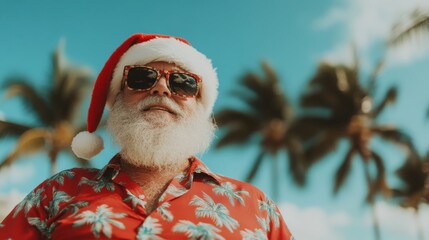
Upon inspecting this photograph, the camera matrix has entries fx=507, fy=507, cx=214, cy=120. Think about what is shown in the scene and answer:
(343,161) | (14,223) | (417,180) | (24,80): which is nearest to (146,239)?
(14,223)

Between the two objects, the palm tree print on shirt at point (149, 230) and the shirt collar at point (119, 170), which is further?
the shirt collar at point (119, 170)

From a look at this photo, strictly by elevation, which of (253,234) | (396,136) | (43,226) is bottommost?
(396,136)

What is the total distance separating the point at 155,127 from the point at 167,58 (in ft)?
1.78

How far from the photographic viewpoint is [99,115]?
3508 mm

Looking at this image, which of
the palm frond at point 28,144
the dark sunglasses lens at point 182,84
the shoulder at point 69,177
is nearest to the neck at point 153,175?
the shoulder at point 69,177

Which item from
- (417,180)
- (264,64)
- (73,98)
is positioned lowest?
(417,180)

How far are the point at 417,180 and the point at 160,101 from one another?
32240 millimetres

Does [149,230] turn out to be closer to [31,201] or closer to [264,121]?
[31,201]

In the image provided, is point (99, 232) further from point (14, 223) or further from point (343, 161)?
point (343, 161)

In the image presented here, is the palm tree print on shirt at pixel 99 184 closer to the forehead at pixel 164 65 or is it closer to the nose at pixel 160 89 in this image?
the nose at pixel 160 89

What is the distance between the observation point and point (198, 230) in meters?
2.49

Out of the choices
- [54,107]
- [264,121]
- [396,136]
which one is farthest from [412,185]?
[54,107]

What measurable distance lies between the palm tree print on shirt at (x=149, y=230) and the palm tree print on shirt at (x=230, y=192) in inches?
17.8

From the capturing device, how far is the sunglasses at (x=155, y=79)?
314 centimetres
